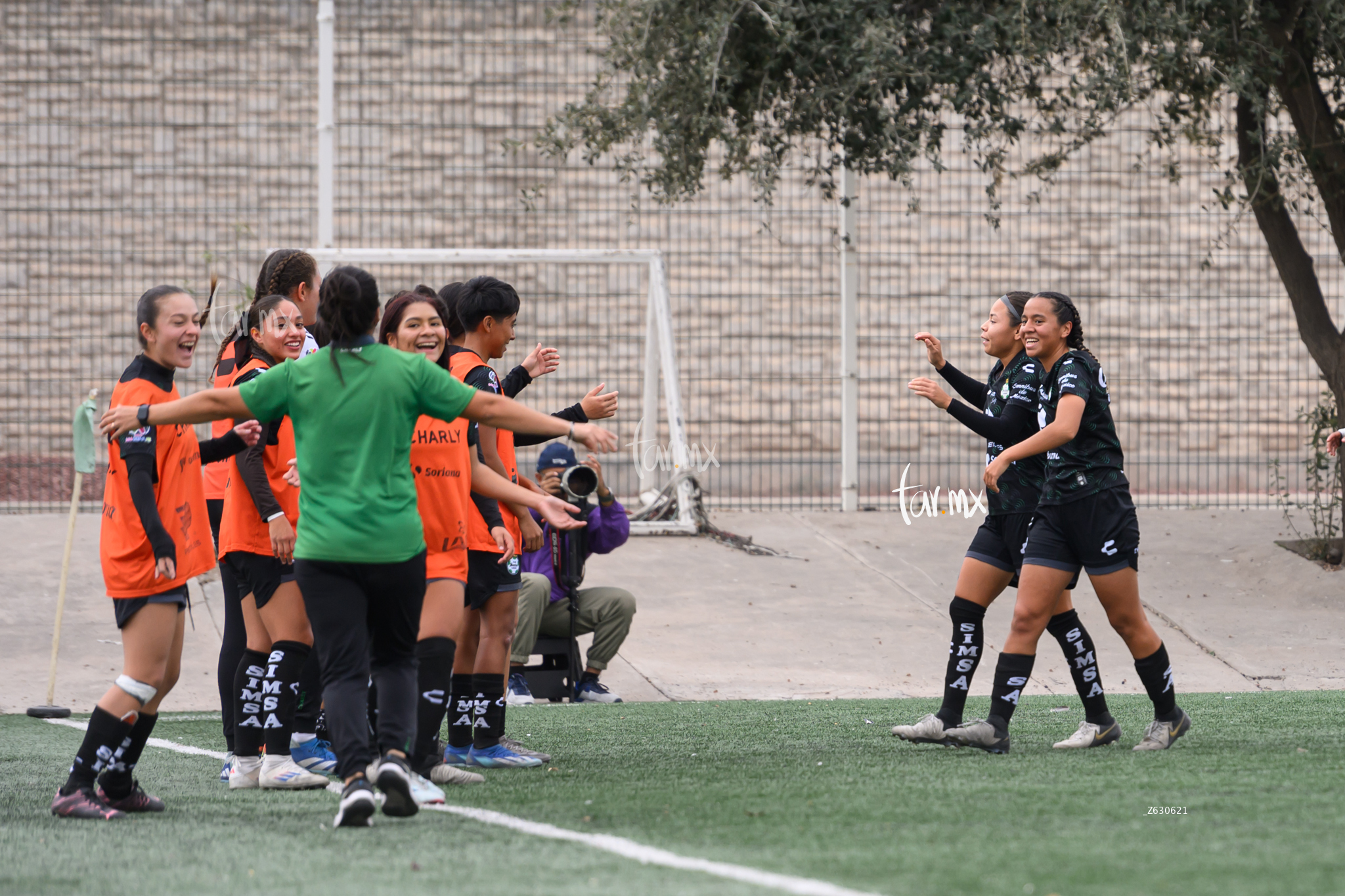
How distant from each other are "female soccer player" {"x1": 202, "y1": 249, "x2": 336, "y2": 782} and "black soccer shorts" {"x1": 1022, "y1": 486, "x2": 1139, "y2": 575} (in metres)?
2.79

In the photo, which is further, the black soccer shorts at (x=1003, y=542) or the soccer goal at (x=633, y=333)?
the soccer goal at (x=633, y=333)

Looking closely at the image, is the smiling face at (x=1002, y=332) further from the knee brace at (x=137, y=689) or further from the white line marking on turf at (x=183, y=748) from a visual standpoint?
the white line marking on turf at (x=183, y=748)

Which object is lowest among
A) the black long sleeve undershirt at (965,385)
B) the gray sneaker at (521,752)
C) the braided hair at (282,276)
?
the gray sneaker at (521,752)

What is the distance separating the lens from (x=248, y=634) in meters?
5.22

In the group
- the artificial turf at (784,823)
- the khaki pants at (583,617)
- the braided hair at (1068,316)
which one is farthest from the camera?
the khaki pants at (583,617)

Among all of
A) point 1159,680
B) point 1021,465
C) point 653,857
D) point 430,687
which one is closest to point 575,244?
point 1021,465

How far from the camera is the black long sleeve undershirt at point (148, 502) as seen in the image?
14.8ft

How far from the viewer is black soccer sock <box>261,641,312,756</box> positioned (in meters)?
5.05

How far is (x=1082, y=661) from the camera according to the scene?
5750mm

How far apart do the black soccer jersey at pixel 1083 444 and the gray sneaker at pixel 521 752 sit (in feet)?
7.15

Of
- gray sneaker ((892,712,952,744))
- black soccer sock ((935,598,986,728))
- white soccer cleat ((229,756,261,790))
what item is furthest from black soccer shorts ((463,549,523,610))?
black soccer sock ((935,598,986,728))

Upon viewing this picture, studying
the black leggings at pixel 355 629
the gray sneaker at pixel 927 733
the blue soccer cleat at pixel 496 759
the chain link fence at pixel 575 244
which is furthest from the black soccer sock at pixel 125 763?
the chain link fence at pixel 575 244

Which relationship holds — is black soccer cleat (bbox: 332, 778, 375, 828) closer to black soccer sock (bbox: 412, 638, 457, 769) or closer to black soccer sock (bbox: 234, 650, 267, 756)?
black soccer sock (bbox: 412, 638, 457, 769)

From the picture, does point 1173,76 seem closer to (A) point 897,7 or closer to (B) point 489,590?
(A) point 897,7
